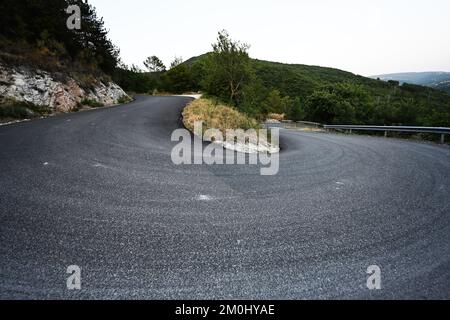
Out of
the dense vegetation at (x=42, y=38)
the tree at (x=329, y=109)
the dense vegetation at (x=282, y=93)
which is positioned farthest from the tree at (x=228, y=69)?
the tree at (x=329, y=109)

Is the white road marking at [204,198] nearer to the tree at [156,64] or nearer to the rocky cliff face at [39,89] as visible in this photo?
the rocky cliff face at [39,89]

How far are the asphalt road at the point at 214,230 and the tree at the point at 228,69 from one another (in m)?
19.6

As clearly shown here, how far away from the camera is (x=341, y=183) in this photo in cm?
567

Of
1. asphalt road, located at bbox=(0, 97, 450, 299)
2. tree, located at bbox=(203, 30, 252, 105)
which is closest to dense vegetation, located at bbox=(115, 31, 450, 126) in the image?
tree, located at bbox=(203, 30, 252, 105)

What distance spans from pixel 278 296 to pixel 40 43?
23.7m

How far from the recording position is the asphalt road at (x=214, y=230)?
2490 millimetres

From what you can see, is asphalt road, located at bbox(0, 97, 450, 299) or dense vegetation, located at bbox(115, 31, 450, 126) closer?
asphalt road, located at bbox(0, 97, 450, 299)

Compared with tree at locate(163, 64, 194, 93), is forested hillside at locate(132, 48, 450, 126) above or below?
below

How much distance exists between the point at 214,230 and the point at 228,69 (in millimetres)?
23309

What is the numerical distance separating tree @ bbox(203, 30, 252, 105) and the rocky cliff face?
37.1 feet

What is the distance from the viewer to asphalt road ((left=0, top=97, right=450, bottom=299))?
98.0 inches

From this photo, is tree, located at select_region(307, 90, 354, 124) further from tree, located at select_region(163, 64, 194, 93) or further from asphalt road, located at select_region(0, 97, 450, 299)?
asphalt road, located at select_region(0, 97, 450, 299)

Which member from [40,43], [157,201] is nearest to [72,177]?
[157,201]

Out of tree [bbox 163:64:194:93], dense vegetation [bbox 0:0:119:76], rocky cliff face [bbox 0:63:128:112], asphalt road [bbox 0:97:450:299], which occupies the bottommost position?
asphalt road [bbox 0:97:450:299]
